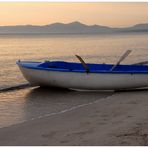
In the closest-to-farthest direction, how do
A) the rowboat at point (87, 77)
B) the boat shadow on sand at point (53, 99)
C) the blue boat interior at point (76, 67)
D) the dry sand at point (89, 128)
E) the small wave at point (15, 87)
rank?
1. the dry sand at point (89, 128)
2. the boat shadow on sand at point (53, 99)
3. the rowboat at point (87, 77)
4. the blue boat interior at point (76, 67)
5. the small wave at point (15, 87)

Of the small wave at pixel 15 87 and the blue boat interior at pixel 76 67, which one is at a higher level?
the blue boat interior at pixel 76 67

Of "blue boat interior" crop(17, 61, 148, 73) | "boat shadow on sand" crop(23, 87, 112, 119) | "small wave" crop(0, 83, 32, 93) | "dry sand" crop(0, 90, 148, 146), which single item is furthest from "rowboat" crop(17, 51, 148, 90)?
"dry sand" crop(0, 90, 148, 146)

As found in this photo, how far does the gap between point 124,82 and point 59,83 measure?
2454 millimetres

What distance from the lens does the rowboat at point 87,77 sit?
14273 millimetres

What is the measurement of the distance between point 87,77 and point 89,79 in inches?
4.4

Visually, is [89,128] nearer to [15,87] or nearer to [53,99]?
[53,99]

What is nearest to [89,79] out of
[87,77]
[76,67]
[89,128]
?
[87,77]

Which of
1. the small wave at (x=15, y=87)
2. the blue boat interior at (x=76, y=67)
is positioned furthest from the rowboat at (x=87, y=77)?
the small wave at (x=15, y=87)

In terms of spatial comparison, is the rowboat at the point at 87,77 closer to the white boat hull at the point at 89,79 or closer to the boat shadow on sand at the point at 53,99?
the white boat hull at the point at 89,79

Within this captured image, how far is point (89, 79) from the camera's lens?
14.5m

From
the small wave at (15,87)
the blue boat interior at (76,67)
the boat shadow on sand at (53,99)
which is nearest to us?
the boat shadow on sand at (53,99)

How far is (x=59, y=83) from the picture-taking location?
14.9 meters

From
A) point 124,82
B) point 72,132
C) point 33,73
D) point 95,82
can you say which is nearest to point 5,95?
point 33,73

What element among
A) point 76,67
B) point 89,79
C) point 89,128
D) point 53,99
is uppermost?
point 76,67
